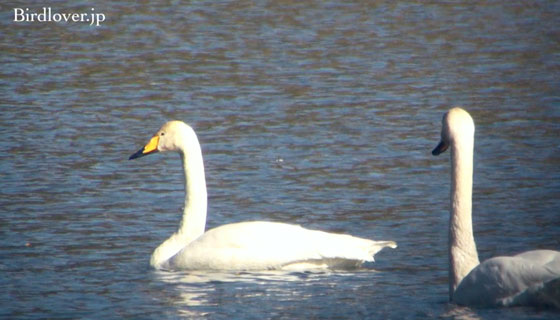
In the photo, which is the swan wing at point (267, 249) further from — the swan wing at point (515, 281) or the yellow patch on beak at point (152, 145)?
the swan wing at point (515, 281)

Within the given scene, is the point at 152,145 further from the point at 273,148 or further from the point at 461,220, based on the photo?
the point at 273,148

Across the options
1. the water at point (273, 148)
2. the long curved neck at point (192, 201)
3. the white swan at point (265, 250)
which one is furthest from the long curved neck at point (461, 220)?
the long curved neck at point (192, 201)

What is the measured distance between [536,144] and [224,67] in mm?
7270

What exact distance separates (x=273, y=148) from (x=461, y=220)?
6.06 m

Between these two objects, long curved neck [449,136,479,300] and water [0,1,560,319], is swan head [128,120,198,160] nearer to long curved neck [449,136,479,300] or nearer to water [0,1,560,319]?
water [0,1,560,319]

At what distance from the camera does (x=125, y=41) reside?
22859 mm

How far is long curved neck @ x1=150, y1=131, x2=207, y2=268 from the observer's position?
33.8ft

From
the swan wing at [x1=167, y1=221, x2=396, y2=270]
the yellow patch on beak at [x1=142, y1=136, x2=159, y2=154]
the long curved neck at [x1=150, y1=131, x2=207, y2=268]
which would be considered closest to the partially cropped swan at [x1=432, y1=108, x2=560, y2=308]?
the swan wing at [x1=167, y1=221, x2=396, y2=270]

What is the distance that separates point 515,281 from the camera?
7.65 metres

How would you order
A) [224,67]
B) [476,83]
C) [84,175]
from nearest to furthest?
[84,175] → [476,83] → [224,67]

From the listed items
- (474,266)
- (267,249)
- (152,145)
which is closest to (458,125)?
(474,266)

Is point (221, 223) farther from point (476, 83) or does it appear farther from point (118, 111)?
point (476, 83)

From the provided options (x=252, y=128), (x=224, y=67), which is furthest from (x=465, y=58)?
(x=252, y=128)

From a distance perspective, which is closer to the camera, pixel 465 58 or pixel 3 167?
pixel 3 167
